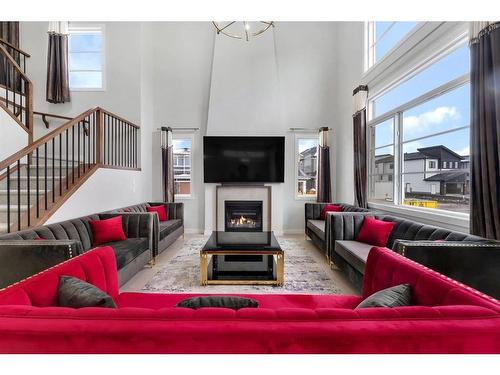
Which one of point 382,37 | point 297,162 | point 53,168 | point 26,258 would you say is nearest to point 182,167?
point 297,162

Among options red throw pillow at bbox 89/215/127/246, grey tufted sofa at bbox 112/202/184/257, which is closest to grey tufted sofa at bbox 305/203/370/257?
grey tufted sofa at bbox 112/202/184/257

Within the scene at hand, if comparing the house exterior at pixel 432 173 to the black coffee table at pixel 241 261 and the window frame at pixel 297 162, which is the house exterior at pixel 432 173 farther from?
the black coffee table at pixel 241 261

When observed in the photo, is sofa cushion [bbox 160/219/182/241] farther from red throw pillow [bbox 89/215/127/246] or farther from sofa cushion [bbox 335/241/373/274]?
sofa cushion [bbox 335/241/373/274]

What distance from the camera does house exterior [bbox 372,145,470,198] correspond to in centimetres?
299

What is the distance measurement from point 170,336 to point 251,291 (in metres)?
2.22

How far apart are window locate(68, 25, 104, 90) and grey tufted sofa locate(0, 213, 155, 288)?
3764 millimetres

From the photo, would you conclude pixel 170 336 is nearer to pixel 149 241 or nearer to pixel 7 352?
pixel 7 352

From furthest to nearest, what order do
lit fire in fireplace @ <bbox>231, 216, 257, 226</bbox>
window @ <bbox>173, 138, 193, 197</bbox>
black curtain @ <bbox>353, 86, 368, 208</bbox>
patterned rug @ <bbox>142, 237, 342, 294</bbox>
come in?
window @ <bbox>173, 138, 193, 197</bbox> → lit fire in fireplace @ <bbox>231, 216, 257, 226</bbox> → black curtain @ <bbox>353, 86, 368, 208</bbox> → patterned rug @ <bbox>142, 237, 342, 294</bbox>

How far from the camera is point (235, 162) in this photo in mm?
5848

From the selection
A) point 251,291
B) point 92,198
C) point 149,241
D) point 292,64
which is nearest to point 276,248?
point 251,291

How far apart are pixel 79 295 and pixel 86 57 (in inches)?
251

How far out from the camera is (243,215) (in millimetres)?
5949

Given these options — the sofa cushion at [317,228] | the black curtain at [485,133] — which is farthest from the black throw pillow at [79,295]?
the sofa cushion at [317,228]

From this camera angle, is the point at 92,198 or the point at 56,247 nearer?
the point at 56,247
